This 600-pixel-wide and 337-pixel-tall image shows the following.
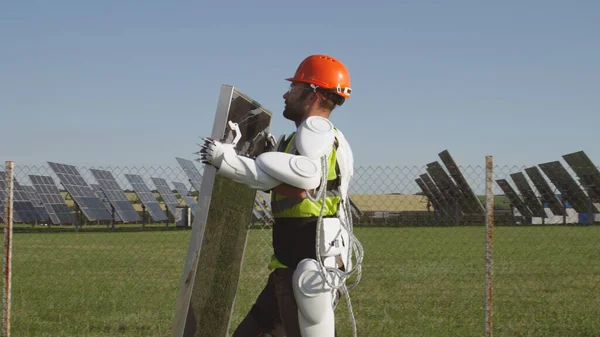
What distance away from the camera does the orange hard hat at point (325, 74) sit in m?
3.70

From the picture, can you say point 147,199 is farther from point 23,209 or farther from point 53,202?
point 23,209

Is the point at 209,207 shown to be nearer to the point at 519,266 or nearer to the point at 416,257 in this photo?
the point at 519,266

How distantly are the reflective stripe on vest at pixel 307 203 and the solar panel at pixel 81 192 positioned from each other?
2553 cm

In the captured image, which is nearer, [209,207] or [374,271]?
[209,207]

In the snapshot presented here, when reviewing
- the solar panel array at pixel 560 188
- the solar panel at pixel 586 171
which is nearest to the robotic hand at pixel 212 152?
the solar panel array at pixel 560 188

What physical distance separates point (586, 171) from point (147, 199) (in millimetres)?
16648

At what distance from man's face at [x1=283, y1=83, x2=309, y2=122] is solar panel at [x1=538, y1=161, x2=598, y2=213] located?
26.6 meters

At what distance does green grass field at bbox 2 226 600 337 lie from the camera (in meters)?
7.60

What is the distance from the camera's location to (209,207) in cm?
362

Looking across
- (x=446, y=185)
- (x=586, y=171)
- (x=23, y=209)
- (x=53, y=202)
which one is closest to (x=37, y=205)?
(x=23, y=209)

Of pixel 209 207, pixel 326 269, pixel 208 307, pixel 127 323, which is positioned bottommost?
pixel 127 323

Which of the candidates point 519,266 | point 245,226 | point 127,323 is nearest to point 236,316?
point 127,323

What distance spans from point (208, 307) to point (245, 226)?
54 cm

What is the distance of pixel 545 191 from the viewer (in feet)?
105
